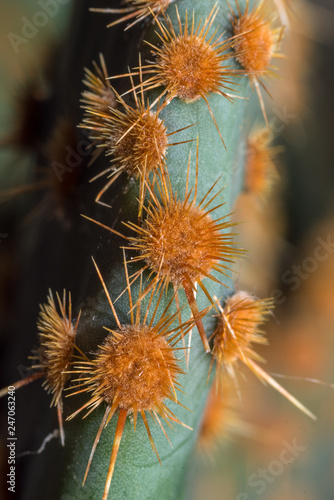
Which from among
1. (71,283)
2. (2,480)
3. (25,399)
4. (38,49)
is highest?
(38,49)

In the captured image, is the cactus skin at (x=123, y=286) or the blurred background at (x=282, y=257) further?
the blurred background at (x=282, y=257)

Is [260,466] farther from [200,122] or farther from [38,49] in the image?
[38,49]

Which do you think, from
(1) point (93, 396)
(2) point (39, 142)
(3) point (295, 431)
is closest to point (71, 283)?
(1) point (93, 396)

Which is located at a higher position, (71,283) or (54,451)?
(71,283)

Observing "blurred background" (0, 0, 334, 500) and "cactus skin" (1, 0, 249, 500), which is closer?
"cactus skin" (1, 0, 249, 500)
